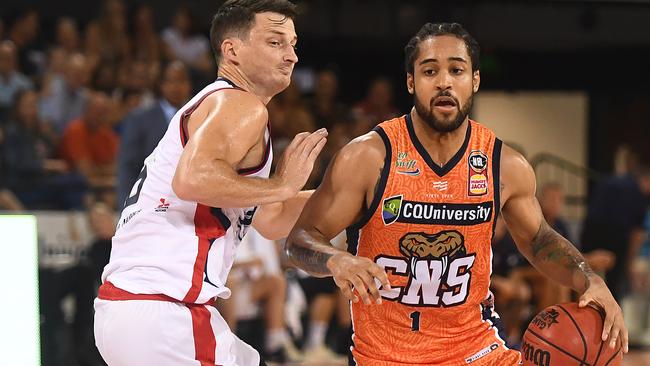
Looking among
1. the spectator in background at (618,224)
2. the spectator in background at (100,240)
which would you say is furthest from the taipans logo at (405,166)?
the spectator in background at (618,224)

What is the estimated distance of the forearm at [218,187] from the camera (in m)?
3.17

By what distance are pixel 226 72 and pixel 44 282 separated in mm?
4583

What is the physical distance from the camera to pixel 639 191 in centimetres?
976

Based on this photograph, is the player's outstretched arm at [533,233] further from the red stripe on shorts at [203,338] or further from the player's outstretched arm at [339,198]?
the red stripe on shorts at [203,338]

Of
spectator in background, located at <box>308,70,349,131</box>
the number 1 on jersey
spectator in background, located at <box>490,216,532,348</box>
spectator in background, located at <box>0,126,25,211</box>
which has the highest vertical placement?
spectator in background, located at <box>308,70,349,131</box>

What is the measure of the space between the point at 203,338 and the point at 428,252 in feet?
3.20

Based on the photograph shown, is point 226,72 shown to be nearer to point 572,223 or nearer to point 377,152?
point 377,152

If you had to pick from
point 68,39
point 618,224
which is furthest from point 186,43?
point 618,224

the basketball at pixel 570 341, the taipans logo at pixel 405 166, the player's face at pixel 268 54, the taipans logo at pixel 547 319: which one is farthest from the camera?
the taipans logo at pixel 405 166

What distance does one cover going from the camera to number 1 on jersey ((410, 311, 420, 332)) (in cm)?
390

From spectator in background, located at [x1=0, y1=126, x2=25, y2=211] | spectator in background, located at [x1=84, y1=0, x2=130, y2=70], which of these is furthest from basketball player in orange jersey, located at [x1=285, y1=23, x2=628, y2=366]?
spectator in background, located at [x1=84, y1=0, x2=130, y2=70]

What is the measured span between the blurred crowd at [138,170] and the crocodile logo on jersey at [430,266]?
3.34 meters

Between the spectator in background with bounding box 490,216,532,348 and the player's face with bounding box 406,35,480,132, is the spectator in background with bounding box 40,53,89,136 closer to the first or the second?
the spectator in background with bounding box 490,216,532,348

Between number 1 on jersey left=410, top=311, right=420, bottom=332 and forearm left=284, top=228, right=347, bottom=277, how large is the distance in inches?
18.9
